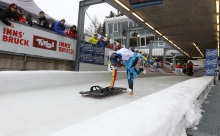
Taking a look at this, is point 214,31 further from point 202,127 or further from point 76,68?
point 202,127

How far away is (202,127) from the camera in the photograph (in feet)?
7.66

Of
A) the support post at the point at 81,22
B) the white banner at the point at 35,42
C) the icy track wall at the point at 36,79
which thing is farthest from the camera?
the support post at the point at 81,22

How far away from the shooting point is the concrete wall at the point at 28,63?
193 inches

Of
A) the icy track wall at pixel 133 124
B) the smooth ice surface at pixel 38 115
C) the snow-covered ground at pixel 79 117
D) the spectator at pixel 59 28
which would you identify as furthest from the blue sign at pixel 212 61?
the icy track wall at pixel 133 124

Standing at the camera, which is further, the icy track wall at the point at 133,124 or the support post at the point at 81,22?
the support post at the point at 81,22

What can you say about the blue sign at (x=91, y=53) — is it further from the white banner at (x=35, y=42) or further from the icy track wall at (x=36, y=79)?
the icy track wall at (x=36, y=79)

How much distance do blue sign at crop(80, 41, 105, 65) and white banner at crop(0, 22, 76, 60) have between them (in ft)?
1.51

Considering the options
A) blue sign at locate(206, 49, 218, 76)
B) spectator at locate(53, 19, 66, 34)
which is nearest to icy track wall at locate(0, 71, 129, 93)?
spectator at locate(53, 19, 66, 34)

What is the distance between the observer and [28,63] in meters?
5.54

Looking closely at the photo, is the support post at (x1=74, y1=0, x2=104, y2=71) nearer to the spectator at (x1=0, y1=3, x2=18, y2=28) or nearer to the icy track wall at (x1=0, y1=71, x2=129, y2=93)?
the icy track wall at (x1=0, y1=71, x2=129, y2=93)

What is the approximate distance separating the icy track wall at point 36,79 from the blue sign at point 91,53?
2032 mm

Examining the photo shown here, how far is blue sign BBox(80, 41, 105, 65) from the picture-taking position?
7375mm

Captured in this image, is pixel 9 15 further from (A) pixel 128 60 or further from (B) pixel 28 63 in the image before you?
(A) pixel 128 60

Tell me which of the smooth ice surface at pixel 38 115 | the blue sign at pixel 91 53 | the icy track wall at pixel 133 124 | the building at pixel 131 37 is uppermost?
the building at pixel 131 37
